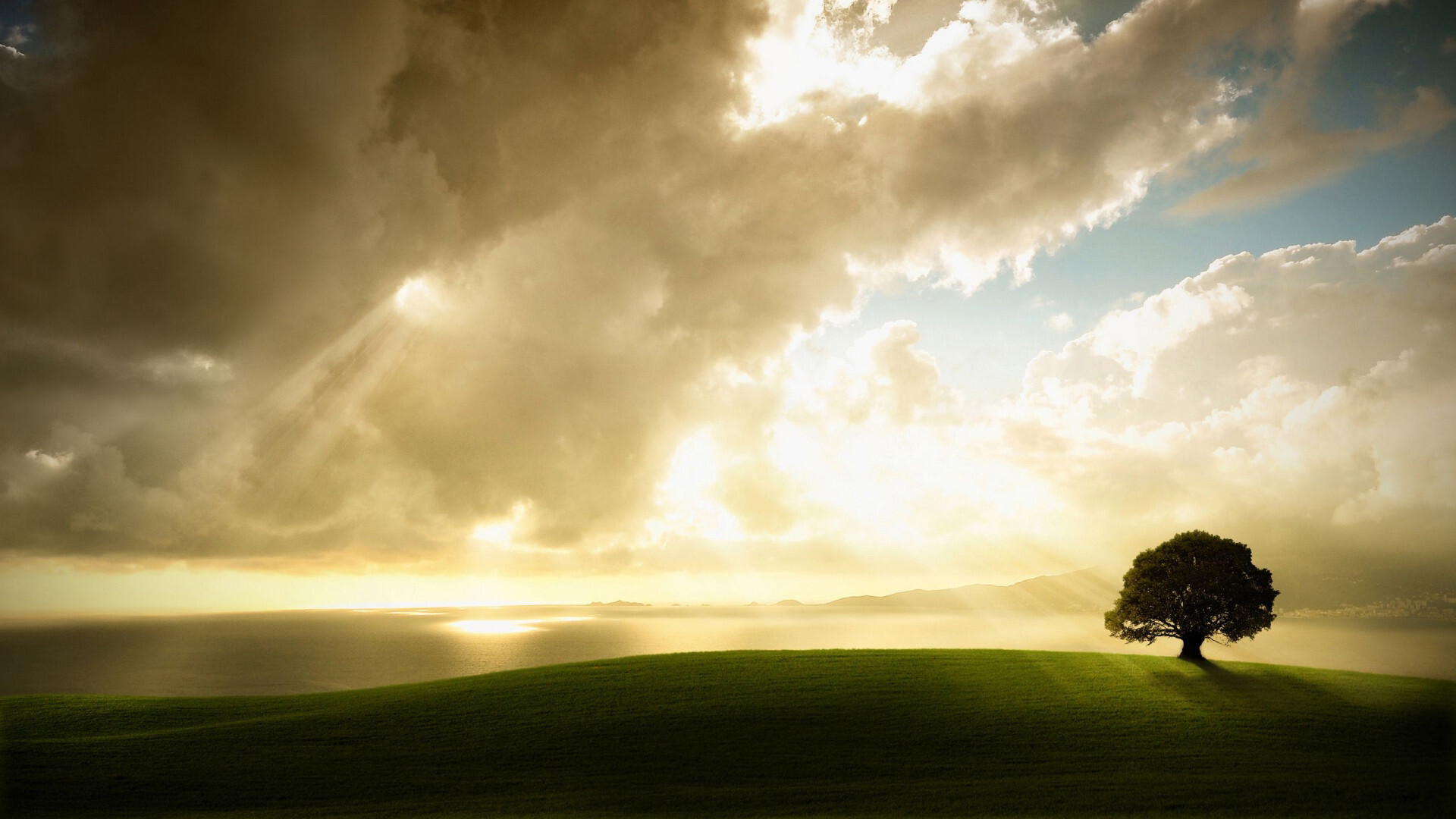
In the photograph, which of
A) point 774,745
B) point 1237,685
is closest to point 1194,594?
point 1237,685

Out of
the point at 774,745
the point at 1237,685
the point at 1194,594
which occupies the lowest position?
the point at 774,745

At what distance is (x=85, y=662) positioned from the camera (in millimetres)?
133375

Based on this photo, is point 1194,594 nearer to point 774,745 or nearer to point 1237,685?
point 1237,685

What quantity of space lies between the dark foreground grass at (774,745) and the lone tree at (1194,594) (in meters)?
2.64

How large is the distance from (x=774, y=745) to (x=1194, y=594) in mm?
31753

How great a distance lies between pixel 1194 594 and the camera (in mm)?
45031

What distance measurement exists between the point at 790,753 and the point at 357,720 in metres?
23.4

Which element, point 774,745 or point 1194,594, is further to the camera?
point 1194,594

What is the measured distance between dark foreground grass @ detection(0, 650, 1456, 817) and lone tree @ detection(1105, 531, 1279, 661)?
264cm

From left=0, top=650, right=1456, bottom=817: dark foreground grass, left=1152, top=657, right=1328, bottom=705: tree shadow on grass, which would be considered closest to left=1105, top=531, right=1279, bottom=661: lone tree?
left=1152, top=657, right=1328, bottom=705: tree shadow on grass

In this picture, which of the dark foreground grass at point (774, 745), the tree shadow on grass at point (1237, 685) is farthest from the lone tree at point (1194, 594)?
the dark foreground grass at point (774, 745)

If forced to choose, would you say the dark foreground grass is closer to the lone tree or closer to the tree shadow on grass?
the tree shadow on grass

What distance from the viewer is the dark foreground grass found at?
26.5 metres

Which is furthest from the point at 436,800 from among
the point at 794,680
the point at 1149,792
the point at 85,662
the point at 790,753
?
the point at 85,662
